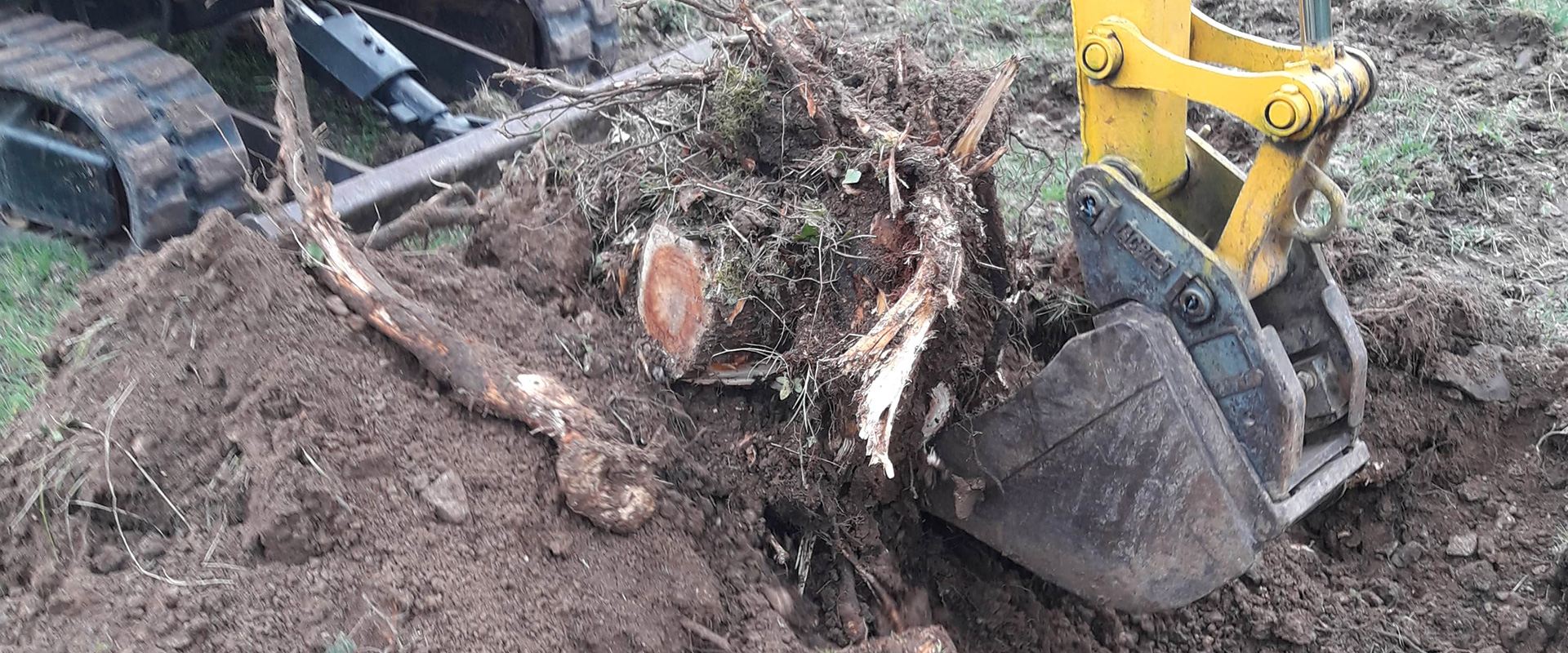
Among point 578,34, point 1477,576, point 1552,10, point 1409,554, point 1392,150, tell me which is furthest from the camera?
point 1552,10

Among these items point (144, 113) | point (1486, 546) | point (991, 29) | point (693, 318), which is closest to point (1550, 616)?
point (1486, 546)

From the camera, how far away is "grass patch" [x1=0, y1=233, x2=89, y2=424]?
3.20m

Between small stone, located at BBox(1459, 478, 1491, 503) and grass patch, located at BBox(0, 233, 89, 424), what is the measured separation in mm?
4205

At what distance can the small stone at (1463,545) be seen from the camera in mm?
2994

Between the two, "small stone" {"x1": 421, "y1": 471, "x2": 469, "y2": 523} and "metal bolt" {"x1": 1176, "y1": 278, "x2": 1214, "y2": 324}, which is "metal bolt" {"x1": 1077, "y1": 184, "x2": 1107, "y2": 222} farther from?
"small stone" {"x1": 421, "y1": 471, "x2": 469, "y2": 523}

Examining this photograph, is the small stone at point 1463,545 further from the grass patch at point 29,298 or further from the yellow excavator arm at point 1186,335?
the grass patch at point 29,298

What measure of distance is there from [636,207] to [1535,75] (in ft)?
15.3

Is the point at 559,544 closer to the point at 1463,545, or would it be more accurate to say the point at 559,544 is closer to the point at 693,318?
the point at 693,318

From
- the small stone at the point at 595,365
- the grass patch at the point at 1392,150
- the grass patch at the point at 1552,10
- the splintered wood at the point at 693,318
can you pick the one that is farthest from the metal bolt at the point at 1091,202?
the grass patch at the point at 1552,10

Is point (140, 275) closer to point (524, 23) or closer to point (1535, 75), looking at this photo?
point (524, 23)

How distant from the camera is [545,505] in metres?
2.36

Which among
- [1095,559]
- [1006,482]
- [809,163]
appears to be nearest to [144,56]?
[809,163]

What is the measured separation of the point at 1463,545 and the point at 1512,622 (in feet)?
0.80

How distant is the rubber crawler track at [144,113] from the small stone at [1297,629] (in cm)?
356
